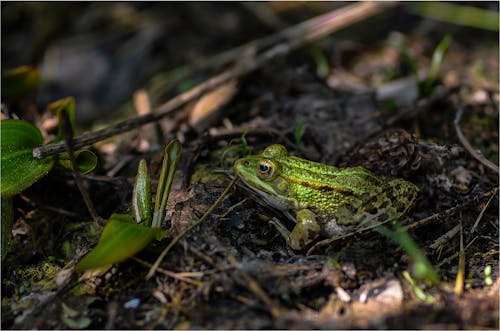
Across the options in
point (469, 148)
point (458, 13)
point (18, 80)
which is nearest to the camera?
point (469, 148)

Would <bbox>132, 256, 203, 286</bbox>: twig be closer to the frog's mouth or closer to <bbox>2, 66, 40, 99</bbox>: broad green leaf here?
the frog's mouth

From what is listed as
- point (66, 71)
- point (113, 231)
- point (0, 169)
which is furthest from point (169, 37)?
point (113, 231)

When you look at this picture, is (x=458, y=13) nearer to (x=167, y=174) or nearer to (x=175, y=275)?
(x=167, y=174)

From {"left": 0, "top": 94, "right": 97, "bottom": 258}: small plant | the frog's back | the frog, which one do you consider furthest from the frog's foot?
{"left": 0, "top": 94, "right": 97, "bottom": 258}: small plant

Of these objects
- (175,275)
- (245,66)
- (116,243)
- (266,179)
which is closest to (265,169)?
(266,179)

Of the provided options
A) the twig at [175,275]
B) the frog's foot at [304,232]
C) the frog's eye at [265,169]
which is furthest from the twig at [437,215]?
the twig at [175,275]

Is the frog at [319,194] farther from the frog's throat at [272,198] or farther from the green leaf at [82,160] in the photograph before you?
the green leaf at [82,160]

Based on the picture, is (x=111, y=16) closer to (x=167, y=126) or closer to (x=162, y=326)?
(x=167, y=126)
